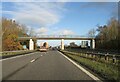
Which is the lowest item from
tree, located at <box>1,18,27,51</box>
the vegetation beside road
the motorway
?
the motorway

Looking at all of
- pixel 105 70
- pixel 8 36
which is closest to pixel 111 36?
pixel 8 36

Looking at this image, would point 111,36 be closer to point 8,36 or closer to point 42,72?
point 8,36

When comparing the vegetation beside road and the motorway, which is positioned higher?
the vegetation beside road

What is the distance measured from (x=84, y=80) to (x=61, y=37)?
108 meters

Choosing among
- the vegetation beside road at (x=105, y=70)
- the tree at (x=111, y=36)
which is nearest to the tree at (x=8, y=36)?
the tree at (x=111, y=36)

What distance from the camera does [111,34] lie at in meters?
106

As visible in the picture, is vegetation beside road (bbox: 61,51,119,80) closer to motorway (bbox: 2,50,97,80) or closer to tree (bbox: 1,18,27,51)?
motorway (bbox: 2,50,97,80)

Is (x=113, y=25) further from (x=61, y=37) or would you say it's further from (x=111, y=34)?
(x=61, y=37)

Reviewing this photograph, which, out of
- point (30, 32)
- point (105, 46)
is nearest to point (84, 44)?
point (30, 32)

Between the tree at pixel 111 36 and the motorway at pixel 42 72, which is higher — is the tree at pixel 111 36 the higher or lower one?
the higher one

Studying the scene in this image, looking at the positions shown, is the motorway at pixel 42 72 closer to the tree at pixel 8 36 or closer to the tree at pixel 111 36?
the tree at pixel 8 36

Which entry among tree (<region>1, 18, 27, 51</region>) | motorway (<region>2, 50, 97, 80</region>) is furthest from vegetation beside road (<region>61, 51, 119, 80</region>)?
tree (<region>1, 18, 27, 51</region>)

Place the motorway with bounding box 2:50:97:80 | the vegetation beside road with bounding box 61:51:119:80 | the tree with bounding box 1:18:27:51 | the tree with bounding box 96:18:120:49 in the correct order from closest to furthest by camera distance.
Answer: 1. the motorway with bounding box 2:50:97:80
2. the vegetation beside road with bounding box 61:51:119:80
3. the tree with bounding box 1:18:27:51
4. the tree with bounding box 96:18:120:49

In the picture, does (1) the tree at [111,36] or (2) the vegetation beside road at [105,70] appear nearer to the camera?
(2) the vegetation beside road at [105,70]
